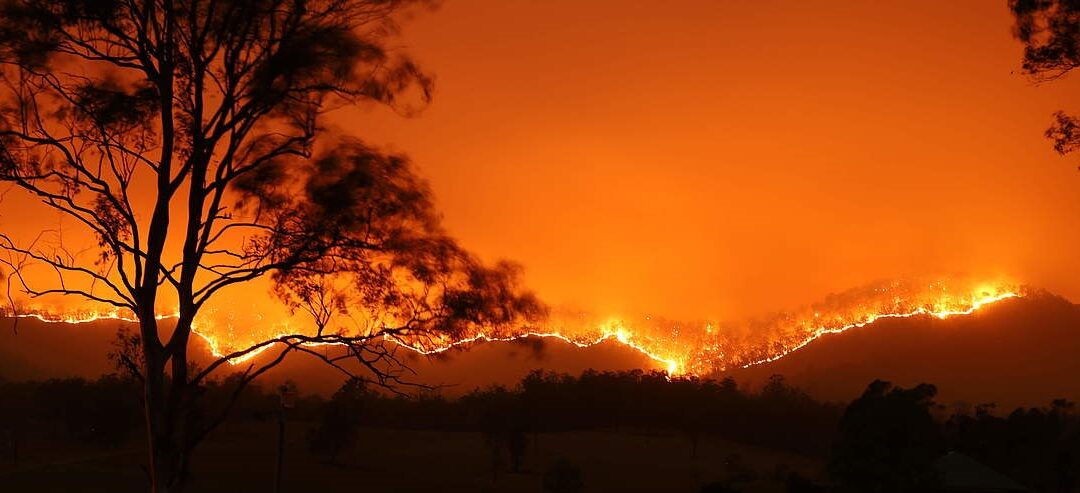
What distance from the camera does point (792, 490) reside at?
4816 cm

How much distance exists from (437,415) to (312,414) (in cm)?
2098

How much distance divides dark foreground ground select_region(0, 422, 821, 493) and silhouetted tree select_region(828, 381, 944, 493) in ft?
117

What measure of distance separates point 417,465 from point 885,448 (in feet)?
221

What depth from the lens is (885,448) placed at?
144 ft

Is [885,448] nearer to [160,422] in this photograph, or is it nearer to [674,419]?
[160,422]

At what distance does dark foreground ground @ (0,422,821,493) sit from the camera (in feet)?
230

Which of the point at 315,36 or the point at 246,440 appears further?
the point at 246,440

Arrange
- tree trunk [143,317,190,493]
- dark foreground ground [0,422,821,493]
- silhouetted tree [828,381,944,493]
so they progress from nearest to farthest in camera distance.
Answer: tree trunk [143,317,190,493]
silhouetted tree [828,381,944,493]
dark foreground ground [0,422,821,493]

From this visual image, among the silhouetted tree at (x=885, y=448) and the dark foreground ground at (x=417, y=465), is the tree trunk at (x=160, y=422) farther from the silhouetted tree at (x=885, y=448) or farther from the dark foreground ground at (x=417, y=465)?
the dark foreground ground at (x=417, y=465)

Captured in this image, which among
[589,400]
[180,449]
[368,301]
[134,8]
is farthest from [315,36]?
[589,400]

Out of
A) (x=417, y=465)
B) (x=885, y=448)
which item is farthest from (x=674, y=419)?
(x=885, y=448)

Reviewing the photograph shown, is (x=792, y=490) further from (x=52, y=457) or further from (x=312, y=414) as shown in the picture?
(x=312, y=414)

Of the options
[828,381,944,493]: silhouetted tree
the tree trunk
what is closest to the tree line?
[828,381,944,493]: silhouetted tree

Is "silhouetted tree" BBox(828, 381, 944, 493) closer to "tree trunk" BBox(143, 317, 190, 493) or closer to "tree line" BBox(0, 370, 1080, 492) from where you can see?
"tree line" BBox(0, 370, 1080, 492)
